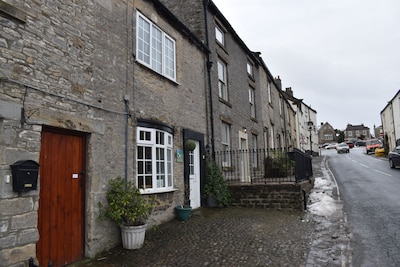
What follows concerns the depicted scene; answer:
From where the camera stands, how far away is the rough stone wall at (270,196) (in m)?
10.0

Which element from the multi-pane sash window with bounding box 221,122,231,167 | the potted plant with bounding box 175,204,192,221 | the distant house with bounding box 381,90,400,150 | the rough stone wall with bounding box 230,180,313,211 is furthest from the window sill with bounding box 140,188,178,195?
the distant house with bounding box 381,90,400,150

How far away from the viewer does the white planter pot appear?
20.6 feet

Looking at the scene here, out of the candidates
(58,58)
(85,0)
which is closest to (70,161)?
(58,58)

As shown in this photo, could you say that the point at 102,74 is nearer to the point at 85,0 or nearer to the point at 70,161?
→ the point at 85,0

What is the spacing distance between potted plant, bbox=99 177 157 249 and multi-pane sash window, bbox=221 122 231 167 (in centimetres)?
664

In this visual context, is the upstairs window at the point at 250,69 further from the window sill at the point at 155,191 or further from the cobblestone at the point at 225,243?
the window sill at the point at 155,191

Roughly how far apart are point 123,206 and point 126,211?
0.42ft

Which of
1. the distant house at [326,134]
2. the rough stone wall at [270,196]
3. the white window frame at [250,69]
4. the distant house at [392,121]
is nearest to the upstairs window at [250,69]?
the white window frame at [250,69]

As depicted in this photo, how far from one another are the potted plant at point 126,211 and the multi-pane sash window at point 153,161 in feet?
3.50

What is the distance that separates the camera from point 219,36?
14.2 meters

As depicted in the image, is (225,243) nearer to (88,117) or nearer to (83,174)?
(83,174)

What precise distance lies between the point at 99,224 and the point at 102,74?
3273 mm

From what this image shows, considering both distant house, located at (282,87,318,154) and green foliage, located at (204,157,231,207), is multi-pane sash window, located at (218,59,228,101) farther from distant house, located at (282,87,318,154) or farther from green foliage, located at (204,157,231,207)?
distant house, located at (282,87,318,154)

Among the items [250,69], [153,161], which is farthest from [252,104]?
[153,161]
